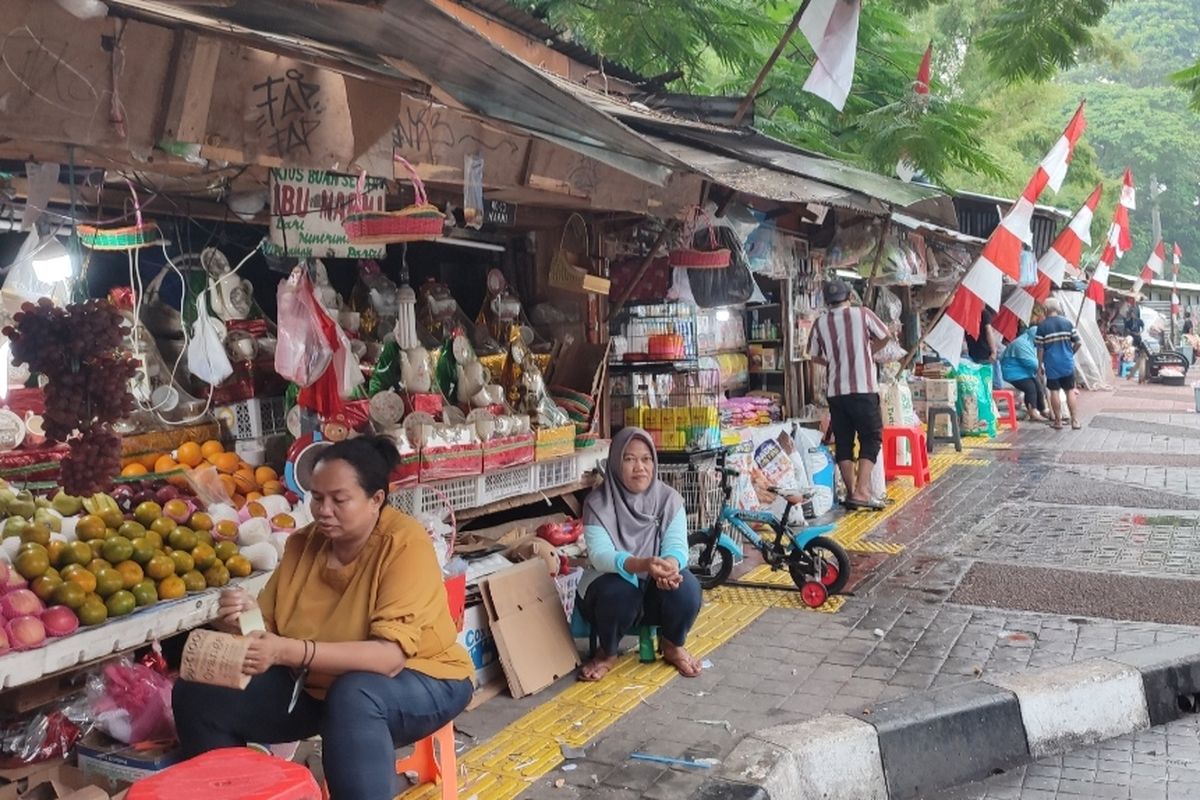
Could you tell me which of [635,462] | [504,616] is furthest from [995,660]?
[504,616]

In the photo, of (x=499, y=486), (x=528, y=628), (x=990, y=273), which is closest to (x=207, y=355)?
(x=499, y=486)

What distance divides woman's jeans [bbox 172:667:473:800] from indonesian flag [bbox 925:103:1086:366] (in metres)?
7.22

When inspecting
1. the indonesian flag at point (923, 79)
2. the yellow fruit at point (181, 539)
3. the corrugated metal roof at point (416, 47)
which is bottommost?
the yellow fruit at point (181, 539)

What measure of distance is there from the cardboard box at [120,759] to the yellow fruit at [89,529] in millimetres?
820

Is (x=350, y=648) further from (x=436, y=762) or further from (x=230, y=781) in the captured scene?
(x=436, y=762)

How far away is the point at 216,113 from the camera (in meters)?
3.34

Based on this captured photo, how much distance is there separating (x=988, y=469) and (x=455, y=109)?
915cm

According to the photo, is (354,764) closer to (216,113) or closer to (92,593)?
(92,593)

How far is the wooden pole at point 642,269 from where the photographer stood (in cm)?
741

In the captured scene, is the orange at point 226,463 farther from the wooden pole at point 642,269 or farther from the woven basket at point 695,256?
the woven basket at point 695,256

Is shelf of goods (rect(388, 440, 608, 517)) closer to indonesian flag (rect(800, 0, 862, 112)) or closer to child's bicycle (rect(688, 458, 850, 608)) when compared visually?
child's bicycle (rect(688, 458, 850, 608))

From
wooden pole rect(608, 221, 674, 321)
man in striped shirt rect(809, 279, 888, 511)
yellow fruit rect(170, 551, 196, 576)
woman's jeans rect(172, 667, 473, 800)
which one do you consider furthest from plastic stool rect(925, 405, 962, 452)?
woman's jeans rect(172, 667, 473, 800)

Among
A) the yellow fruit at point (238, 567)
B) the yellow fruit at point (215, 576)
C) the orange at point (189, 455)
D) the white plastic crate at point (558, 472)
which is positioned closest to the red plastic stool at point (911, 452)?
the white plastic crate at point (558, 472)

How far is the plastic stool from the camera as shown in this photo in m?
12.8
